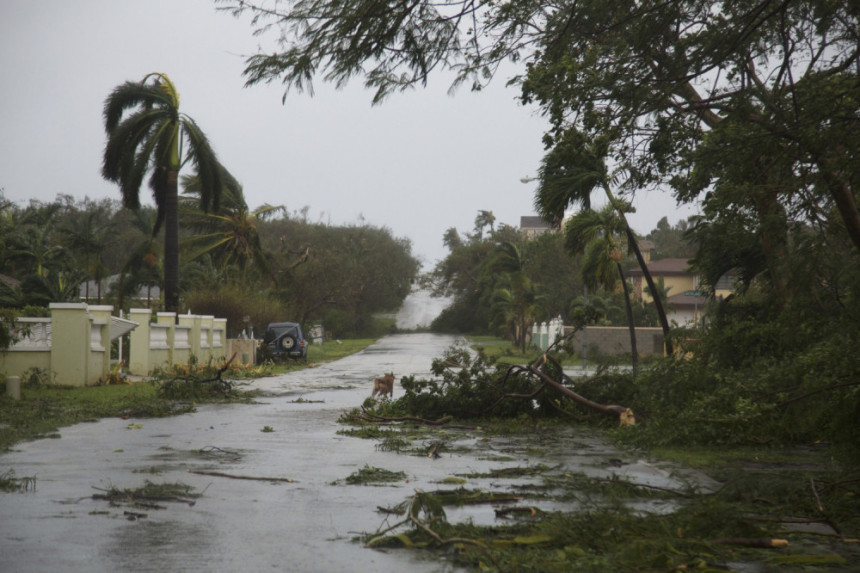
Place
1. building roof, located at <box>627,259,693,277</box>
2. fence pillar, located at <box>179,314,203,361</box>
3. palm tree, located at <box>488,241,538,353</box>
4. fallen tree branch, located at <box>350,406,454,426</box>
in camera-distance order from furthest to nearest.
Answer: building roof, located at <box>627,259,693,277</box>
palm tree, located at <box>488,241,538,353</box>
fence pillar, located at <box>179,314,203,361</box>
fallen tree branch, located at <box>350,406,454,426</box>

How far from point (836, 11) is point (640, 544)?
18.2ft

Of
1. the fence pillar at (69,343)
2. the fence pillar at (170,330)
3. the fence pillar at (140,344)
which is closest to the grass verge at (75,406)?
the fence pillar at (69,343)

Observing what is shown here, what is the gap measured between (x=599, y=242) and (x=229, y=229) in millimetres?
28563

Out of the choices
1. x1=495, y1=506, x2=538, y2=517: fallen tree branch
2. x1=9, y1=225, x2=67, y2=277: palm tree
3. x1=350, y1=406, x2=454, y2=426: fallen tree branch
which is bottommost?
x1=350, y1=406, x2=454, y2=426: fallen tree branch

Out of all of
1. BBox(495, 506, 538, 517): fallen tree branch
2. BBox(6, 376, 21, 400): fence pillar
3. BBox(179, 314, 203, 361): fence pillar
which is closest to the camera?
BBox(495, 506, 538, 517): fallen tree branch

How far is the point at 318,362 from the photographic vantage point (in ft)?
143

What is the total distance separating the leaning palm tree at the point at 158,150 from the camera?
31.4 m

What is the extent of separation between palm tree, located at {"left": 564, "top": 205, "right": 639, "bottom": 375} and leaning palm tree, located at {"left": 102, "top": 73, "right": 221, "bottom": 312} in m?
14.0

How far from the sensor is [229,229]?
1975 inches

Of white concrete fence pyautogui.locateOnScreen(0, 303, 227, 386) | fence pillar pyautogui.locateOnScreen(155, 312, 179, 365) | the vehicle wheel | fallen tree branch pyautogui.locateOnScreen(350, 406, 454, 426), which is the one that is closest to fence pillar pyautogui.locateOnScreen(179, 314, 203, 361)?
fence pillar pyautogui.locateOnScreen(155, 312, 179, 365)

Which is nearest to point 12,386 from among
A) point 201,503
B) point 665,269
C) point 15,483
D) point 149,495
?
point 15,483

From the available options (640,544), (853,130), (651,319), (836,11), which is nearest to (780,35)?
(836,11)

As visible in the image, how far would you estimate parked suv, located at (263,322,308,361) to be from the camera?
41.2 metres

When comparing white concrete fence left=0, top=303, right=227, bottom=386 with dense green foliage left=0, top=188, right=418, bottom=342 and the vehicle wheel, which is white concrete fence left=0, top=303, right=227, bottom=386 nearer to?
dense green foliage left=0, top=188, right=418, bottom=342
